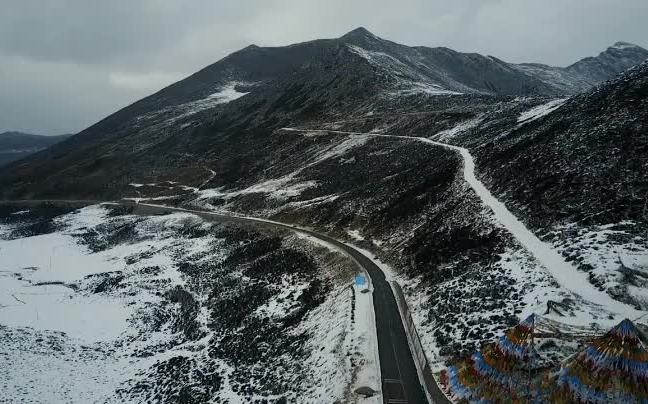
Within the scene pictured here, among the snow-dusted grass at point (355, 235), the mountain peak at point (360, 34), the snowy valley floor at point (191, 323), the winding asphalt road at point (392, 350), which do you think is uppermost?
the mountain peak at point (360, 34)

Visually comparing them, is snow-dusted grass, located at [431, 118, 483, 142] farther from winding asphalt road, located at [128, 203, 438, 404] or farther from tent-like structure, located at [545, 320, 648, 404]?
tent-like structure, located at [545, 320, 648, 404]

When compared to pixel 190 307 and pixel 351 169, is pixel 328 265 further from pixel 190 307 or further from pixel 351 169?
pixel 351 169

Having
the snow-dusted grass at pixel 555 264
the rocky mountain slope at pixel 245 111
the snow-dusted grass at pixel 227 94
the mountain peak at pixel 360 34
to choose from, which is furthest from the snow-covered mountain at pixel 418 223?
the mountain peak at pixel 360 34

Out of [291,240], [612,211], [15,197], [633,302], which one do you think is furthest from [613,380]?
[15,197]

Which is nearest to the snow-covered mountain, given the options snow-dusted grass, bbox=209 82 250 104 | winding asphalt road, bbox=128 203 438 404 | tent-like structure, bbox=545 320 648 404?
winding asphalt road, bbox=128 203 438 404

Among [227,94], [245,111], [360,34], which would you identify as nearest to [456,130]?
[245,111]

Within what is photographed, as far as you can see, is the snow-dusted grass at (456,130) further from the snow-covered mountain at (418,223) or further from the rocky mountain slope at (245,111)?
the rocky mountain slope at (245,111)
